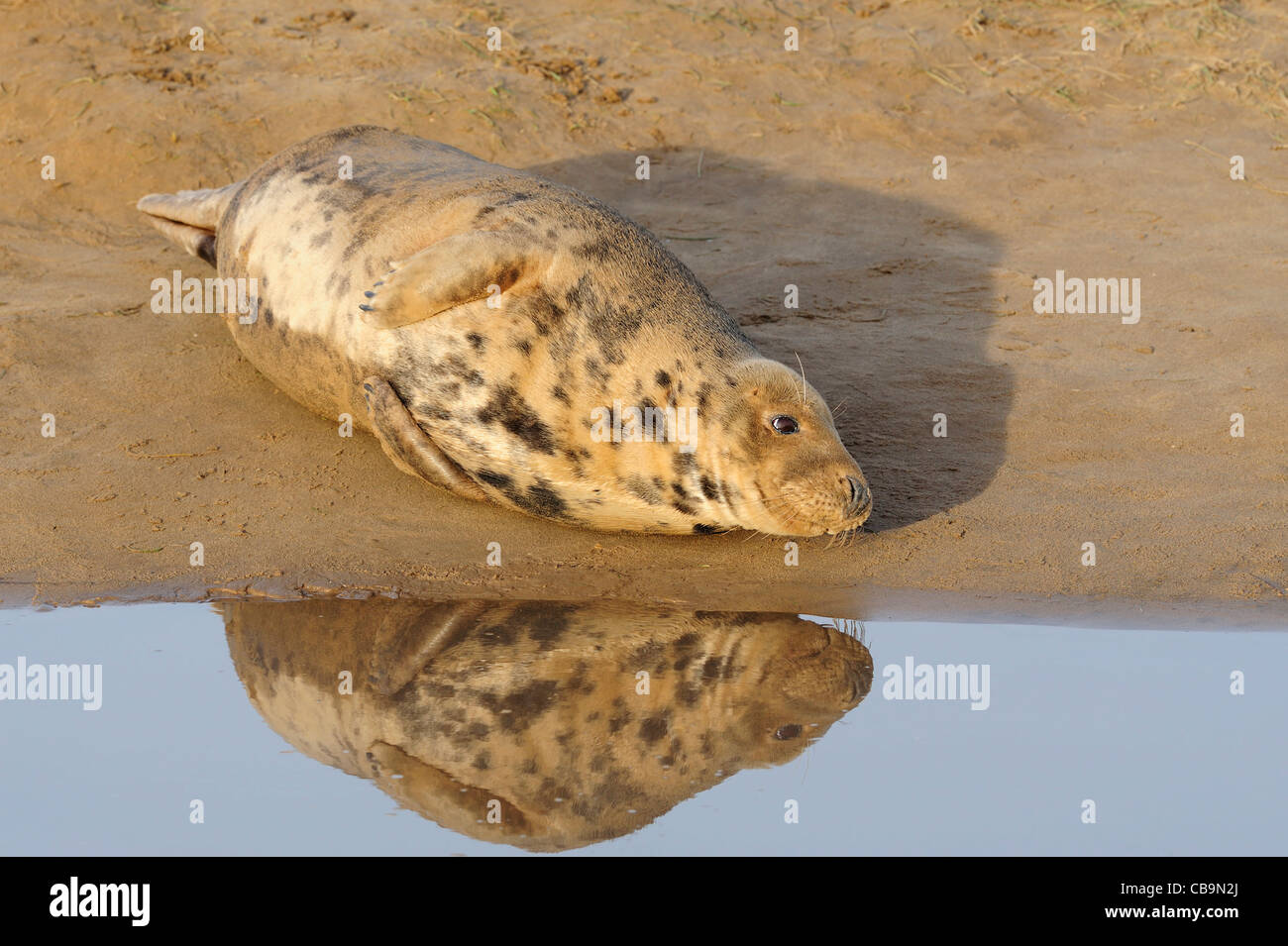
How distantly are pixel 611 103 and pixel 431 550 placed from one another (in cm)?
527

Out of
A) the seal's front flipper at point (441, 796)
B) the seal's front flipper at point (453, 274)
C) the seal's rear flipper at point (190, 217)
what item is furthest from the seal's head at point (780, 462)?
the seal's rear flipper at point (190, 217)

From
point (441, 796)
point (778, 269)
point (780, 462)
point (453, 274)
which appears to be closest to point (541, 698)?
point (441, 796)

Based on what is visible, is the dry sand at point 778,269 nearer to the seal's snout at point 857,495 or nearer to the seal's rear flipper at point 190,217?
the seal's snout at point 857,495

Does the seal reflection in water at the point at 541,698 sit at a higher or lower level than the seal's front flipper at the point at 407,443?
lower

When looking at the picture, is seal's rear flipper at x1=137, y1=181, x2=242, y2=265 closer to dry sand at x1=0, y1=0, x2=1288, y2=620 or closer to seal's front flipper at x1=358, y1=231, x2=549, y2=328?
dry sand at x1=0, y1=0, x2=1288, y2=620

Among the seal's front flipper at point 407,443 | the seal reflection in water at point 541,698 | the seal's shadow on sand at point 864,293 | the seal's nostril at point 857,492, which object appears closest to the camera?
the seal reflection in water at point 541,698

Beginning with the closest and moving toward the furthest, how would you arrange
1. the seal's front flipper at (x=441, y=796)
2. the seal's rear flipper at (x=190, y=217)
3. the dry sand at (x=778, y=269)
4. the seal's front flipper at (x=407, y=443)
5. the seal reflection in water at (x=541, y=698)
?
the seal's front flipper at (x=441, y=796), the seal reflection in water at (x=541, y=698), the dry sand at (x=778, y=269), the seal's front flipper at (x=407, y=443), the seal's rear flipper at (x=190, y=217)

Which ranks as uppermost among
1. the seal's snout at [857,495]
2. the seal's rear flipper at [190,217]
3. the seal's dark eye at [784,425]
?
the seal's rear flipper at [190,217]

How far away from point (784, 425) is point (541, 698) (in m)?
1.63

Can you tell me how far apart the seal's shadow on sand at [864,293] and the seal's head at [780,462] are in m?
0.44

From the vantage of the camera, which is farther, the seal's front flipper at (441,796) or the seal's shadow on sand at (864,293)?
the seal's shadow on sand at (864,293)

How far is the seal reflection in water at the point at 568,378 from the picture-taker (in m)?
5.46

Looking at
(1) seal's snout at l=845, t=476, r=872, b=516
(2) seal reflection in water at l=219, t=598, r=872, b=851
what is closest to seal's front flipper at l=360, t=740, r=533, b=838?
(2) seal reflection in water at l=219, t=598, r=872, b=851

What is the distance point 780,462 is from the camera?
5.41 meters
